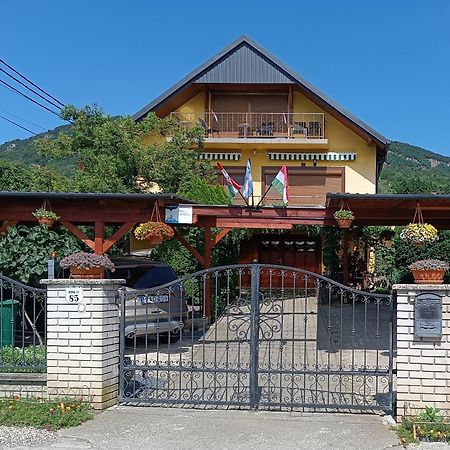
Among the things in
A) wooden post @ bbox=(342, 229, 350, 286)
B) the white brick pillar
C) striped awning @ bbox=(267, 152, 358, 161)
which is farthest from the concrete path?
striped awning @ bbox=(267, 152, 358, 161)

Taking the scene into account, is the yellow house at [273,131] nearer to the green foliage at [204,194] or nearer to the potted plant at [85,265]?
the green foliage at [204,194]

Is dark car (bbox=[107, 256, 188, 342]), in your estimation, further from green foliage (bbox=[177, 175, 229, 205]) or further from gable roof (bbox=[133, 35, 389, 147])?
gable roof (bbox=[133, 35, 389, 147])

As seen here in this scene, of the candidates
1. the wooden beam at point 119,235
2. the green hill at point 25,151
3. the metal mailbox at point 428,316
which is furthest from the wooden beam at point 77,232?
the green hill at point 25,151

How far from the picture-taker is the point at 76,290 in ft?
22.2

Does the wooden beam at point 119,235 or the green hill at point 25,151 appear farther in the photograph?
the green hill at point 25,151

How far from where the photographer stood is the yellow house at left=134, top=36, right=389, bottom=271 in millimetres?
23469

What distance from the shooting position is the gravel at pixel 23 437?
18.2 feet

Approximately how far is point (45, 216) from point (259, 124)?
14.4 meters

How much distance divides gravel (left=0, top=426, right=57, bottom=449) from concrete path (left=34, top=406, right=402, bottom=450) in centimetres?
12

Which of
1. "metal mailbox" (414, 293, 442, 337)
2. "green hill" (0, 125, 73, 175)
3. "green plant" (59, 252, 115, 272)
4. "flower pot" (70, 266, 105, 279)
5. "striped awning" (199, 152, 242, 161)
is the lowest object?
"metal mailbox" (414, 293, 442, 337)

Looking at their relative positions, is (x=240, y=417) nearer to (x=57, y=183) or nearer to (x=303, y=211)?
(x=303, y=211)

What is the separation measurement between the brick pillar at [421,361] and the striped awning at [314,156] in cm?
1770

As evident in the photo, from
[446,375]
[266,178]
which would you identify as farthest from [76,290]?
[266,178]

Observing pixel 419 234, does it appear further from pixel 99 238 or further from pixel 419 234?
pixel 99 238
